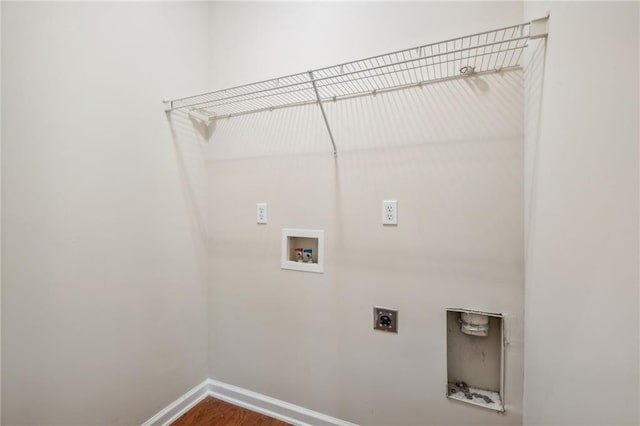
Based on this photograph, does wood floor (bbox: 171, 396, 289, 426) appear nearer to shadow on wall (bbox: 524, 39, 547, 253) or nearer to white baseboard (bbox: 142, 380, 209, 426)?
white baseboard (bbox: 142, 380, 209, 426)

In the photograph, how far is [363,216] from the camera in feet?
4.60

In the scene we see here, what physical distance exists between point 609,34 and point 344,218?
1068 millimetres

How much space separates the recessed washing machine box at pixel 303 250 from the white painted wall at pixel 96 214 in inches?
23.7

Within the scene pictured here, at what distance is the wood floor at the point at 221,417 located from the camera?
1.58 metres

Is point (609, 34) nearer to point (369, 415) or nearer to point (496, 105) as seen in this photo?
point (496, 105)

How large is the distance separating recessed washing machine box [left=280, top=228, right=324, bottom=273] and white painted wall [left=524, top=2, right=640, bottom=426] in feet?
3.05

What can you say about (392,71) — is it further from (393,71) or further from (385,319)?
(385,319)

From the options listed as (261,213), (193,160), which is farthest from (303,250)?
(193,160)

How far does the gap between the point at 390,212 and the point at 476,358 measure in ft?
2.55

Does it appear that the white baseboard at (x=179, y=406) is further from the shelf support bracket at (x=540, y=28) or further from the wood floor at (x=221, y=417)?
the shelf support bracket at (x=540, y=28)

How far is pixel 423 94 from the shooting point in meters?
1.28

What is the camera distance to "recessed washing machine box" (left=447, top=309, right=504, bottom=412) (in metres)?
1.23

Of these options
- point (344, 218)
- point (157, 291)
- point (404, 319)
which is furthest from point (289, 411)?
point (344, 218)

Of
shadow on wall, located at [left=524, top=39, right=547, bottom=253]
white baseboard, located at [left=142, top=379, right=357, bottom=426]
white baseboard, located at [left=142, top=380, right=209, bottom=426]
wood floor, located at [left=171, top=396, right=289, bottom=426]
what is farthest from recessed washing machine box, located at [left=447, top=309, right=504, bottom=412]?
white baseboard, located at [left=142, top=380, right=209, bottom=426]
